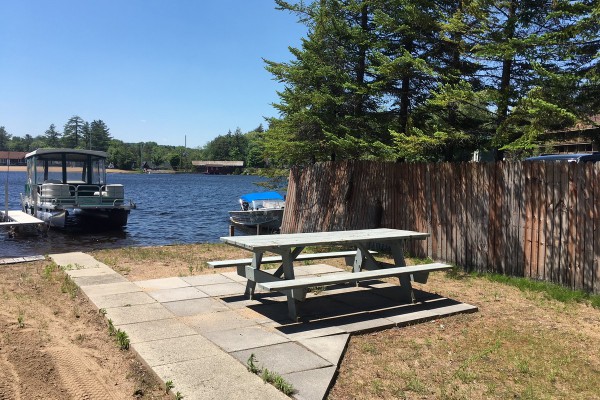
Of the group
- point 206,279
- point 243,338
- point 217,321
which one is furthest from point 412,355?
point 206,279

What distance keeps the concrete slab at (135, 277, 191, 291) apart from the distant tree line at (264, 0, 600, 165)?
481 centimetres

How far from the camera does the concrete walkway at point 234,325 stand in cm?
425

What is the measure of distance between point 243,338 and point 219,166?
15021 cm

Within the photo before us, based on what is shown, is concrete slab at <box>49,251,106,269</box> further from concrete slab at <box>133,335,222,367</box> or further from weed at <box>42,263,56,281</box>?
concrete slab at <box>133,335,222,367</box>

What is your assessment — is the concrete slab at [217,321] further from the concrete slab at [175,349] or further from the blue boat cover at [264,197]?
the blue boat cover at [264,197]

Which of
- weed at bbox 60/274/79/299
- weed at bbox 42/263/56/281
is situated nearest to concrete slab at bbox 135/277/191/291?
weed at bbox 60/274/79/299

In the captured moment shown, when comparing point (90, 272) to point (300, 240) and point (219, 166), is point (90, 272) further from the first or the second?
point (219, 166)

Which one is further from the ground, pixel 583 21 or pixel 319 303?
pixel 583 21

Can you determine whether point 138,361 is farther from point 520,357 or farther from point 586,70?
point 586,70

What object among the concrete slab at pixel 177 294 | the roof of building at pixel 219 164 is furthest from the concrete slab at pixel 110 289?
the roof of building at pixel 219 164

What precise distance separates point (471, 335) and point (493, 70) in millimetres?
6351

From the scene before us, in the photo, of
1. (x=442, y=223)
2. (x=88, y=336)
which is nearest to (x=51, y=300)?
(x=88, y=336)

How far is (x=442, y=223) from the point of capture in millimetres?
9641

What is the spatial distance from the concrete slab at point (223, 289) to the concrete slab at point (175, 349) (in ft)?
6.72
